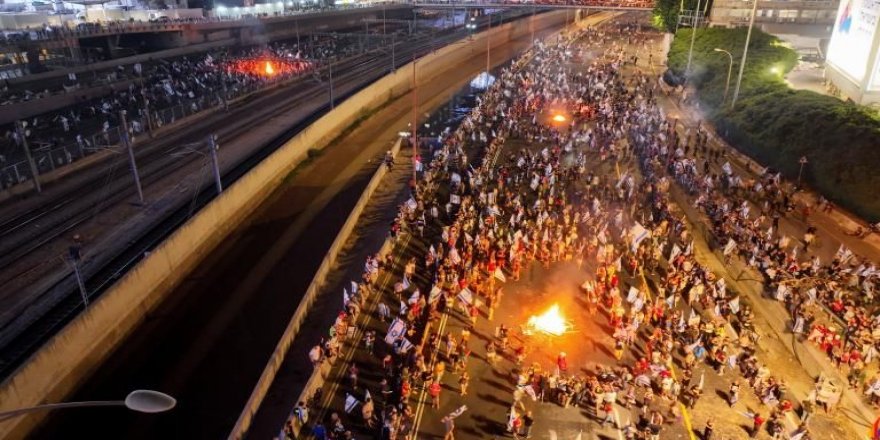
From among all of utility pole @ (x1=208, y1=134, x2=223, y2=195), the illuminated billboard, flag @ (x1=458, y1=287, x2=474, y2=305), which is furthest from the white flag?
the illuminated billboard

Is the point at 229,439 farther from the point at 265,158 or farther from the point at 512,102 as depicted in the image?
the point at 512,102

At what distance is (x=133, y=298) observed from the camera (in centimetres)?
2295

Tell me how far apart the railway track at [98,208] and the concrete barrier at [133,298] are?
986 mm

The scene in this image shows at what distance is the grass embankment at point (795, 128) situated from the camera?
1187 inches

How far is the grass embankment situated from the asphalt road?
2552 centimetres

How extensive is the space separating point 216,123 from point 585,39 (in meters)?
79.0

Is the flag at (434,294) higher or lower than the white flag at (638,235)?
lower

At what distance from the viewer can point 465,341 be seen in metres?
20.1

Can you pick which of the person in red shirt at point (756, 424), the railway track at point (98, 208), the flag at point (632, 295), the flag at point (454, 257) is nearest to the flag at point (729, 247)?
the flag at point (632, 295)

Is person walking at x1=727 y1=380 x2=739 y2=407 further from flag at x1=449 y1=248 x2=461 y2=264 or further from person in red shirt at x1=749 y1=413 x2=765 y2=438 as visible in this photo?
flag at x1=449 y1=248 x2=461 y2=264

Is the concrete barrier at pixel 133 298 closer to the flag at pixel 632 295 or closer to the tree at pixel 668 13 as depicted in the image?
the flag at pixel 632 295

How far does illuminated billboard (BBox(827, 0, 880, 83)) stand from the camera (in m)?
42.1

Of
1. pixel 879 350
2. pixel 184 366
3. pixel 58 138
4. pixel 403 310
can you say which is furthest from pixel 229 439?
pixel 58 138

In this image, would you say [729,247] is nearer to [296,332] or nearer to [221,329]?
[296,332]
